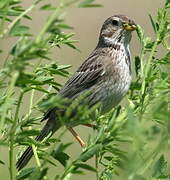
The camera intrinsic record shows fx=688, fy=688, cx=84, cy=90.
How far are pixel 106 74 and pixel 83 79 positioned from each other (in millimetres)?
210

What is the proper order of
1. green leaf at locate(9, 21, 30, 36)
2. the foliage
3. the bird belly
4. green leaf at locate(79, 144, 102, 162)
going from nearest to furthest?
the foliage < green leaf at locate(9, 21, 30, 36) < green leaf at locate(79, 144, 102, 162) < the bird belly

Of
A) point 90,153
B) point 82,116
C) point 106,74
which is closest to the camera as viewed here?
point 82,116

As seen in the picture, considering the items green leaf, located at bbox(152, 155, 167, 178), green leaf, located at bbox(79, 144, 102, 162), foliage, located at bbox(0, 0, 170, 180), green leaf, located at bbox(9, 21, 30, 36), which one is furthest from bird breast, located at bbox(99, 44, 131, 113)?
green leaf, located at bbox(9, 21, 30, 36)

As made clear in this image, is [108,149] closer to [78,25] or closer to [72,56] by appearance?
[72,56]

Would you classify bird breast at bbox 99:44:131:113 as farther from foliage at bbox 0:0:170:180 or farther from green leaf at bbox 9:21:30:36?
green leaf at bbox 9:21:30:36

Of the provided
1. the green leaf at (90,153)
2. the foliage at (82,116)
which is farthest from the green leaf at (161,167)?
the green leaf at (90,153)

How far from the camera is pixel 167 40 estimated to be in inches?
141

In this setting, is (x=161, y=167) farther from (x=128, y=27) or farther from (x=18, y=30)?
(x=128, y=27)

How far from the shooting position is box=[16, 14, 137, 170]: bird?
17.3 feet

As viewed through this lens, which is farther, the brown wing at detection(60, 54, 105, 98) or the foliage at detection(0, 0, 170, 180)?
the brown wing at detection(60, 54, 105, 98)

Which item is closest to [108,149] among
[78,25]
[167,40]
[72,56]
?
[167,40]

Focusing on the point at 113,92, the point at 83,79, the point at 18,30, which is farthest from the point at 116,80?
the point at 18,30

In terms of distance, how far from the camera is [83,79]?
5.70 metres

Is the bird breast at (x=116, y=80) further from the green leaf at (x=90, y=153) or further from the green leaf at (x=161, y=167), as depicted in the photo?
the green leaf at (x=90, y=153)
